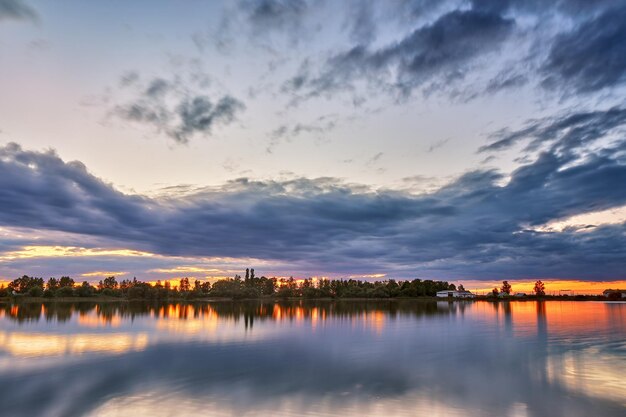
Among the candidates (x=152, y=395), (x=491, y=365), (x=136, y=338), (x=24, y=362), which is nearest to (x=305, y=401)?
(x=152, y=395)

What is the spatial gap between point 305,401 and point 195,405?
606 cm

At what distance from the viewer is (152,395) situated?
24.5 m

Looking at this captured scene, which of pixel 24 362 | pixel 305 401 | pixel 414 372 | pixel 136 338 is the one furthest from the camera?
pixel 136 338

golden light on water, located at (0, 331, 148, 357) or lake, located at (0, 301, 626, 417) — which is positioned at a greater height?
lake, located at (0, 301, 626, 417)

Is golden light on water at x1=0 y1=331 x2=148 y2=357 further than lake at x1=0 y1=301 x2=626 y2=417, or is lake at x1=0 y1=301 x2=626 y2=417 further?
golden light on water at x1=0 y1=331 x2=148 y2=357

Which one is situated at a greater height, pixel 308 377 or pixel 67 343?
pixel 308 377

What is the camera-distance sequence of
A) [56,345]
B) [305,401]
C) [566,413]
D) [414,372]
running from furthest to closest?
[56,345] < [414,372] < [305,401] < [566,413]

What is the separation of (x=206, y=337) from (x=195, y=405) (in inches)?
1291

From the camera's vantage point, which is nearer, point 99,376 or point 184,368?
point 99,376

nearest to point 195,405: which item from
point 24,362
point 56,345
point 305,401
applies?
point 305,401

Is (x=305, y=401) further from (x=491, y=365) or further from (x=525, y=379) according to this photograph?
(x=491, y=365)

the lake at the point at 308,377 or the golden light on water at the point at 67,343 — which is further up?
the lake at the point at 308,377

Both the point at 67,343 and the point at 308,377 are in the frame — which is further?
the point at 67,343

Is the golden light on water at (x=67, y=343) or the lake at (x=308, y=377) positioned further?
the golden light on water at (x=67, y=343)
